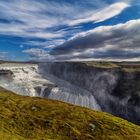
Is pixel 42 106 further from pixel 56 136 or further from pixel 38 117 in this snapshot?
pixel 56 136

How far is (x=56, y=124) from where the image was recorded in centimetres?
13738

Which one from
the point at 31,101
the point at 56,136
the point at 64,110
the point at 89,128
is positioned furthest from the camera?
the point at 31,101

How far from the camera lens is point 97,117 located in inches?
5945

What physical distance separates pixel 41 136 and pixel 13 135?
1146 centimetres

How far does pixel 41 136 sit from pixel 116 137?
106 feet

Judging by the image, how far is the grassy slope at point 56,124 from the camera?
124688 millimetres

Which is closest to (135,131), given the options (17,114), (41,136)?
(41,136)

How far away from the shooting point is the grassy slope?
125 m

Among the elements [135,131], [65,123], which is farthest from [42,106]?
[135,131]

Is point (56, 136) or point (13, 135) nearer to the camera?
point (13, 135)

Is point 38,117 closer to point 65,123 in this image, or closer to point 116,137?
point 65,123

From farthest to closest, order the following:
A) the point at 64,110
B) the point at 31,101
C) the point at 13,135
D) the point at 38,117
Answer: the point at 31,101
the point at 64,110
the point at 38,117
the point at 13,135

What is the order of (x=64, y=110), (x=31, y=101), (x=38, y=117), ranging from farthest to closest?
(x=31, y=101) → (x=64, y=110) → (x=38, y=117)

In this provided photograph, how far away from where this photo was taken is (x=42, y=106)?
6531 inches
